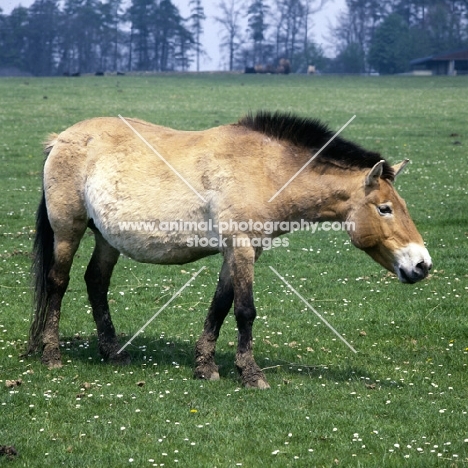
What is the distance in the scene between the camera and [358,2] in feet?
485

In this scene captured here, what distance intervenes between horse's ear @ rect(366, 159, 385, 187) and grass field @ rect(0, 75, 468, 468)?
68.6 inches

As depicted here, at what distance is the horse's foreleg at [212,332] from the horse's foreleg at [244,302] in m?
0.29

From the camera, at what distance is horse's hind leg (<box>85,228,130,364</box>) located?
8914mm

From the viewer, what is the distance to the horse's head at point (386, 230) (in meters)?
7.66


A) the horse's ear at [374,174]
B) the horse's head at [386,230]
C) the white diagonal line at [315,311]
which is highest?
the horse's ear at [374,174]

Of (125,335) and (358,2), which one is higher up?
(358,2)

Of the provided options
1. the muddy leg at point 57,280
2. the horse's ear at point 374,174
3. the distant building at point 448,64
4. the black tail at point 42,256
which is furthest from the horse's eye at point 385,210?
the distant building at point 448,64

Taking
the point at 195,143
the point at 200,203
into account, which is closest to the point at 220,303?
the point at 200,203

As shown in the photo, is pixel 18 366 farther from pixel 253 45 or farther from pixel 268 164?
pixel 253 45

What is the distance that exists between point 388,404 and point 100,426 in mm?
2296

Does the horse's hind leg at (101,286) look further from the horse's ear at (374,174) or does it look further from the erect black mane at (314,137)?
the horse's ear at (374,174)

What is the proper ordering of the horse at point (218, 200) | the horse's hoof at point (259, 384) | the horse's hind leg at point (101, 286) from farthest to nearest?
the horse's hind leg at point (101, 286)
the horse at point (218, 200)
the horse's hoof at point (259, 384)

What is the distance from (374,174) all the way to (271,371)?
2042 mm

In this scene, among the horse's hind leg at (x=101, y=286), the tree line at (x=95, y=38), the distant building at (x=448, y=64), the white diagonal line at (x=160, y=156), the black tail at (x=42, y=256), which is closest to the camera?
the white diagonal line at (x=160, y=156)
